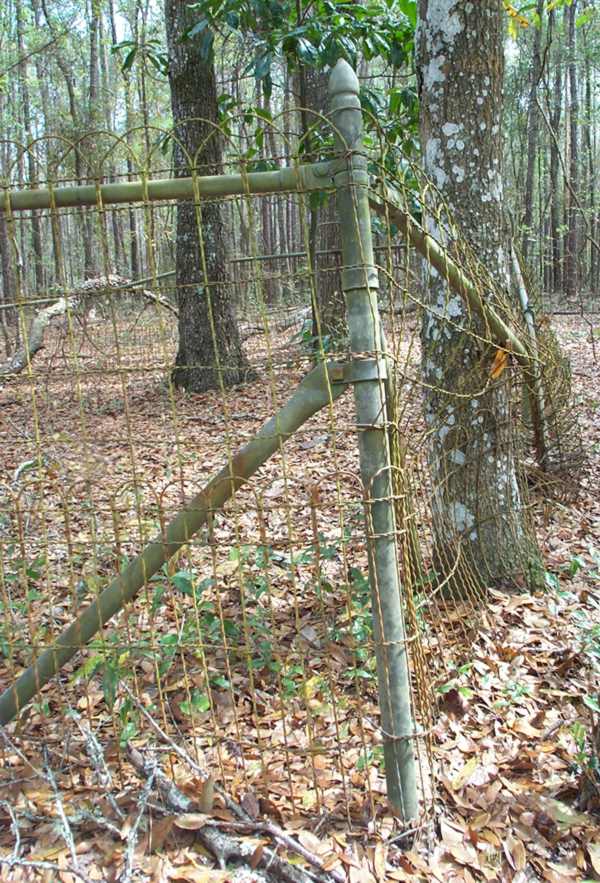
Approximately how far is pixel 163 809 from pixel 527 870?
1187 millimetres

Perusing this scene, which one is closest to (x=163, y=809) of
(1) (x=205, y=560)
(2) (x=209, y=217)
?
(1) (x=205, y=560)

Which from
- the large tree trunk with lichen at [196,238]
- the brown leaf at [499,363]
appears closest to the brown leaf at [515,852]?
the brown leaf at [499,363]

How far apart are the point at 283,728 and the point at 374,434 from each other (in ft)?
4.08

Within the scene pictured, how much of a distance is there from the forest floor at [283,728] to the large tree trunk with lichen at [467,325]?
0.30 m

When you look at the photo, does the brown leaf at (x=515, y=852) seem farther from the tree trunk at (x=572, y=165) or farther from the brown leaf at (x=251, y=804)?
the tree trunk at (x=572, y=165)

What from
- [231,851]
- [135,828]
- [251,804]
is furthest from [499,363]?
[135,828]

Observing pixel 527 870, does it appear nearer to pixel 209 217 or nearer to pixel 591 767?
pixel 591 767

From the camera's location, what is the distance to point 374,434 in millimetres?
2184

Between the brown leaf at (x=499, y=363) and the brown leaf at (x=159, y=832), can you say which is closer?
the brown leaf at (x=159, y=832)

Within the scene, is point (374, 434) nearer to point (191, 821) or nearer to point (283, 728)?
point (283, 728)

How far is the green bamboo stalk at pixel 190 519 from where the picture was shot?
2.24 meters

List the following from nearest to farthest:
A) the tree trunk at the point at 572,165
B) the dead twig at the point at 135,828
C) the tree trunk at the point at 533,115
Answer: the dead twig at the point at 135,828 → the tree trunk at the point at 533,115 → the tree trunk at the point at 572,165

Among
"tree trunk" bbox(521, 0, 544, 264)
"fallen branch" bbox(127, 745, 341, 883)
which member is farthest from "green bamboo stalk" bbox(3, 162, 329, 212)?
"tree trunk" bbox(521, 0, 544, 264)

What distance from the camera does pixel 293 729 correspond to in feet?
9.16
